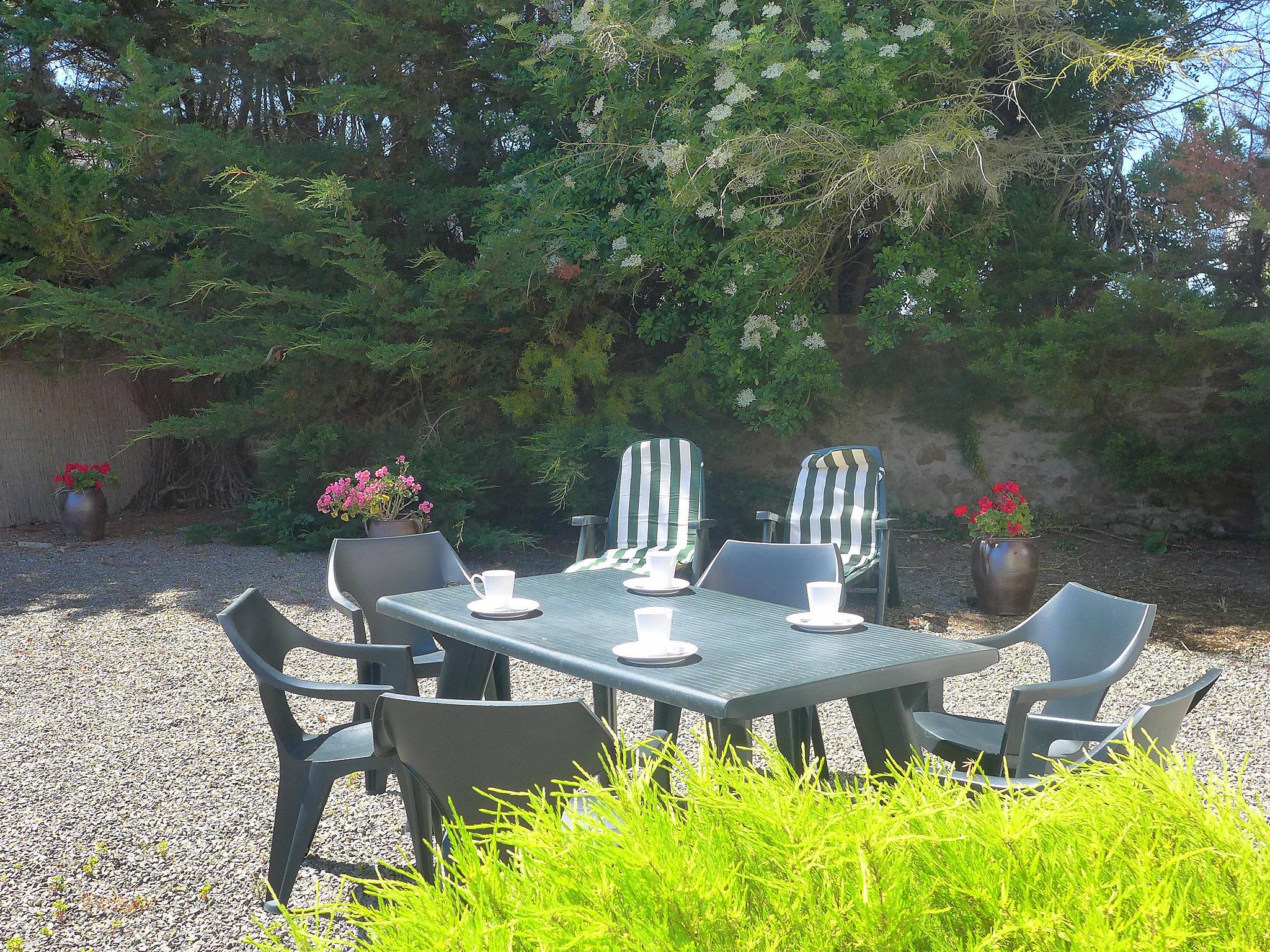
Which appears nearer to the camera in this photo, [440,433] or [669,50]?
[669,50]

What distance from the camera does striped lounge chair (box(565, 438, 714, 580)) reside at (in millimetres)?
5934

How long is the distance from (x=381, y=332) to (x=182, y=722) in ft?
13.3

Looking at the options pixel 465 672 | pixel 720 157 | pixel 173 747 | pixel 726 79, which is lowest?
pixel 173 747

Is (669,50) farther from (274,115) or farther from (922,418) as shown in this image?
(274,115)

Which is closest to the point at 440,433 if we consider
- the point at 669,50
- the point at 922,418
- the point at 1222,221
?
the point at 669,50

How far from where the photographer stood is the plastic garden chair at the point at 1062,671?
7.87 feet

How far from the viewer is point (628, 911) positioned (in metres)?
0.88

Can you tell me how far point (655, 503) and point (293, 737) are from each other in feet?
12.4

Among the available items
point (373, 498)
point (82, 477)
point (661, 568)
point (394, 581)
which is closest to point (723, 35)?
point (373, 498)

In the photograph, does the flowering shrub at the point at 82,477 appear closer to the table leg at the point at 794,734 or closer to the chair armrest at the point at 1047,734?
the table leg at the point at 794,734

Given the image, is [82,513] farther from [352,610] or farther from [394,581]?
[352,610]

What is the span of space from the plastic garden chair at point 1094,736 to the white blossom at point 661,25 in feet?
18.7

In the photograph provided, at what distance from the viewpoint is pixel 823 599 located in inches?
104

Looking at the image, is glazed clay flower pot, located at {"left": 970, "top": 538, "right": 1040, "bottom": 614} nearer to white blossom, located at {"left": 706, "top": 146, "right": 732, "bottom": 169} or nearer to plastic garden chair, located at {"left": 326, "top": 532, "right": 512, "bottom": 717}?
white blossom, located at {"left": 706, "top": 146, "right": 732, "bottom": 169}
